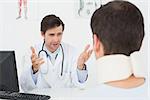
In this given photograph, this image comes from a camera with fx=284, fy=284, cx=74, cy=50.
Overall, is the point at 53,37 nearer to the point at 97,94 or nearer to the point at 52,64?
the point at 52,64

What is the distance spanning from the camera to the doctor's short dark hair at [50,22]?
5.94ft

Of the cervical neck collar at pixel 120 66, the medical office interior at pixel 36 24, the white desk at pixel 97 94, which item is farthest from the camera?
the medical office interior at pixel 36 24

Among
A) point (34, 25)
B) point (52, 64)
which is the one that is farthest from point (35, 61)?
point (34, 25)

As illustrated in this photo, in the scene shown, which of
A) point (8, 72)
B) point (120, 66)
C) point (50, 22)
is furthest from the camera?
point (50, 22)

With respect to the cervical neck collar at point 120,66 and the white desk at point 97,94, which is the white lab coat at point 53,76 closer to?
the white desk at point 97,94

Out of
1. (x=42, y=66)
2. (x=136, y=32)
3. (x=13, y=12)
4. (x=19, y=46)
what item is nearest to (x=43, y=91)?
(x=42, y=66)

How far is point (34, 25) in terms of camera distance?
1832 millimetres

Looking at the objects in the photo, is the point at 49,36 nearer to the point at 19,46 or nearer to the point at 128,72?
the point at 19,46

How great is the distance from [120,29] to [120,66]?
0.20 metres

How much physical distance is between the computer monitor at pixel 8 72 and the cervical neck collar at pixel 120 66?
51 cm

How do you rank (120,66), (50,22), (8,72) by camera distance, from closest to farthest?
1. (120,66)
2. (8,72)
3. (50,22)

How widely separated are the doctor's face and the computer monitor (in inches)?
11.6

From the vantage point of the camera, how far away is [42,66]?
1836 millimetres

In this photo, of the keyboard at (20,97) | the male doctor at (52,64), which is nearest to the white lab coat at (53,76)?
the male doctor at (52,64)
